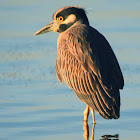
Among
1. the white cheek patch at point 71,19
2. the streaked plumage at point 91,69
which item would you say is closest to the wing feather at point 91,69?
the streaked plumage at point 91,69

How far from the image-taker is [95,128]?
9.90m

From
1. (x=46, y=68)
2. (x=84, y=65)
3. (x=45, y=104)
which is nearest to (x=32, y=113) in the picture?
(x=45, y=104)

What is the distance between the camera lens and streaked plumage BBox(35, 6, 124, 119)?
964 cm

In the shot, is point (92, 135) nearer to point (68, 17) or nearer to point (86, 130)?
point (86, 130)

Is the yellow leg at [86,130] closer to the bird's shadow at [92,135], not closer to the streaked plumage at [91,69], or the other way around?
the bird's shadow at [92,135]

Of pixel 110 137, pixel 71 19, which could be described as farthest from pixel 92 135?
pixel 71 19

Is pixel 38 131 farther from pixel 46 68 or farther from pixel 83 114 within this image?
pixel 46 68

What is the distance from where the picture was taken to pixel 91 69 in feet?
32.6

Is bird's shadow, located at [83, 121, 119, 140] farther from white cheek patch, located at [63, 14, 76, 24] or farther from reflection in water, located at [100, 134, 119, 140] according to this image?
white cheek patch, located at [63, 14, 76, 24]

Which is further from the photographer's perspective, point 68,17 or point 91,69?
point 68,17

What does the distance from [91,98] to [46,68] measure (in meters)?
3.48

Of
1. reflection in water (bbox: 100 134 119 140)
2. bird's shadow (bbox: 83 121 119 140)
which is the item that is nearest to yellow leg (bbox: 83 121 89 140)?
bird's shadow (bbox: 83 121 119 140)

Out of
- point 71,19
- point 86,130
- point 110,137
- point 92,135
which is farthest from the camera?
point 71,19

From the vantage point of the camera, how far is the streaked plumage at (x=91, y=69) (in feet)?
31.6
